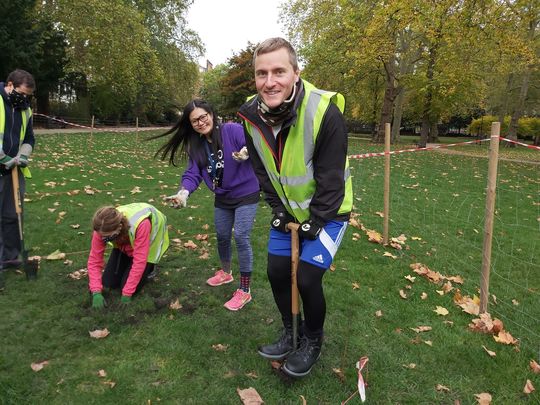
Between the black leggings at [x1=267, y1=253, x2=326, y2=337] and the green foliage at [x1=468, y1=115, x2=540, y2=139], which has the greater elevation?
the green foliage at [x1=468, y1=115, x2=540, y2=139]

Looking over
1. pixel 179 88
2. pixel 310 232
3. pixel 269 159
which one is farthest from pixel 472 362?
pixel 179 88

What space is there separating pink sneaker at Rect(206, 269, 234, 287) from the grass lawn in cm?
8

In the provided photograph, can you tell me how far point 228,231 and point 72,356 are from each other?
1698 millimetres

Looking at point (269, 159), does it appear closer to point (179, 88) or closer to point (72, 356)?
point (72, 356)

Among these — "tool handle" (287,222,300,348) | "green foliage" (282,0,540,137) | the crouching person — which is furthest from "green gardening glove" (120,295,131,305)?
"green foliage" (282,0,540,137)

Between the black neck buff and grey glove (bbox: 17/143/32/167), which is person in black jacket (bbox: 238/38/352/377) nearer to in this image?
the black neck buff

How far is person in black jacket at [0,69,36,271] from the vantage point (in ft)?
13.4

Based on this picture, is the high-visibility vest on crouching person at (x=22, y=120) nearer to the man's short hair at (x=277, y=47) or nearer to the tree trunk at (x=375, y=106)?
the man's short hair at (x=277, y=47)

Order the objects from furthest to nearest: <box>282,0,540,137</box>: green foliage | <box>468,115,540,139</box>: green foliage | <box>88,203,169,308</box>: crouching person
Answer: <box>468,115,540,139</box>: green foliage → <box>282,0,540,137</box>: green foliage → <box>88,203,169,308</box>: crouching person

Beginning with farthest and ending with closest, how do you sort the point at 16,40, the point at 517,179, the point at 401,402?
the point at 16,40 → the point at 517,179 → the point at 401,402

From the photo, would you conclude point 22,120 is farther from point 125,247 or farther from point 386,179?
point 386,179

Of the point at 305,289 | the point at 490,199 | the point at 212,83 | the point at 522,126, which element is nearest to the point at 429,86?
the point at 490,199

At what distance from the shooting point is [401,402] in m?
2.75

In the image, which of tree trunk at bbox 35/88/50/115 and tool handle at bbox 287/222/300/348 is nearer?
tool handle at bbox 287/222/300/348
